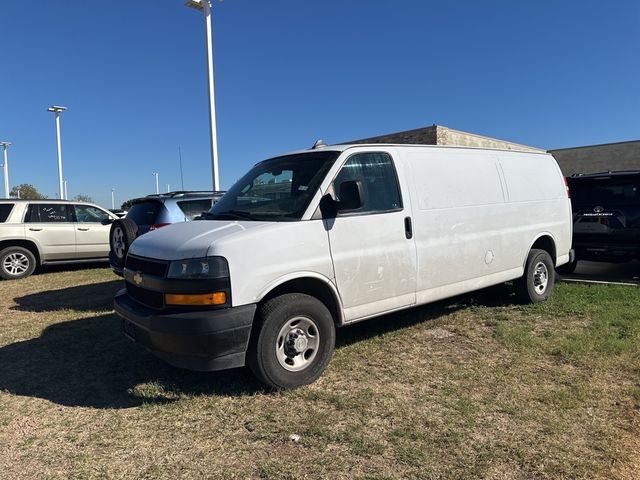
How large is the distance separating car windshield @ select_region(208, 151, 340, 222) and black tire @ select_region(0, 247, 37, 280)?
25.2 ft

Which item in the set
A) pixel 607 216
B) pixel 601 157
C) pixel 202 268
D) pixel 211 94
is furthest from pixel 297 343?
pixel 601 157

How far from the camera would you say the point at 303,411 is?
375 cm

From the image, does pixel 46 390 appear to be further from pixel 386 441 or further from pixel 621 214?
pixel 621 214

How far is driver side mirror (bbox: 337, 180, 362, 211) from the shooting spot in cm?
425

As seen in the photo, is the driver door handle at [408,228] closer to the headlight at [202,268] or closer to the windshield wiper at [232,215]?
the windshield wiper at [232,215]

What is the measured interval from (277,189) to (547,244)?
4268 millimetres

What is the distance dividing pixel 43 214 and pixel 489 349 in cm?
1005

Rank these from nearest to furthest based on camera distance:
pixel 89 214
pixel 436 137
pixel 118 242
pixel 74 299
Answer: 1. pixel 118 242
2. pixel 74 299
3. pixel 89 214
4. pixel 436 137

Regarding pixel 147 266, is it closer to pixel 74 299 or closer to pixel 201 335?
pixel 201 335

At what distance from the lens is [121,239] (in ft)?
22.3

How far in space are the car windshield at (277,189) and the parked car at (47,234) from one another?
22.6 feet

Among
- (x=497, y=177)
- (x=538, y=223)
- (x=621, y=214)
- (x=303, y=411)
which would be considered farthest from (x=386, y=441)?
(x=621, y=214)

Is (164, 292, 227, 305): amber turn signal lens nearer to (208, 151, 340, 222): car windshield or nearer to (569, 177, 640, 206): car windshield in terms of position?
(208, 151, 340, 222): car windshield

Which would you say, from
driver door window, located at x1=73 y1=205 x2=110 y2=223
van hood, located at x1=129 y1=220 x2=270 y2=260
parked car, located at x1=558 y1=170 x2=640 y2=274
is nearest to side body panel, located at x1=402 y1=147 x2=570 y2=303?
parked car, located at x1=558 y1=170 x2=640 y2=274
